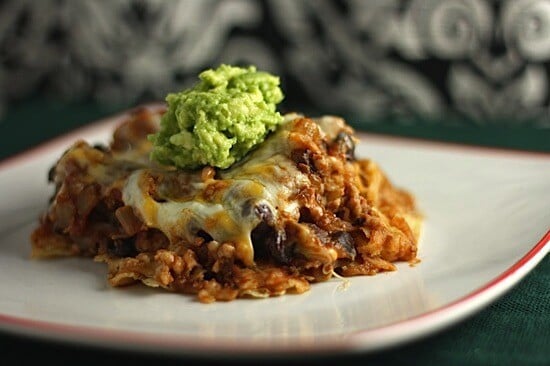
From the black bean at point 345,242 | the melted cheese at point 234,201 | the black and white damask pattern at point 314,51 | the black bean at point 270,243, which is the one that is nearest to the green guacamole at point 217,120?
the melted cheese at point 234,201

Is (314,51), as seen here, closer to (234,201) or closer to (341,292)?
(234,201)

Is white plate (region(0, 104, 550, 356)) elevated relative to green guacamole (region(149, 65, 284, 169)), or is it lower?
lower

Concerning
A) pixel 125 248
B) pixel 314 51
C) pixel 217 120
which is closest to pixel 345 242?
pixel 217 120

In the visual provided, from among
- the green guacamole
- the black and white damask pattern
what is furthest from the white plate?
the black and white damask pattern

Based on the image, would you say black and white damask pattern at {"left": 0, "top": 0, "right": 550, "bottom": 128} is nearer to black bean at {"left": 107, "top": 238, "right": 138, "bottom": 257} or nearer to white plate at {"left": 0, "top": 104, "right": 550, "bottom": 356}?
white plate at {"left": 0, "top": 104, "right": 550, "bottom": 356}

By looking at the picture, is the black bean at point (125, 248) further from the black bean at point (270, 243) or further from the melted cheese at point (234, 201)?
the black bean at point (270, 243)

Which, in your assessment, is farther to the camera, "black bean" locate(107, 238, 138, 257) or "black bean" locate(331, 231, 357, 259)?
"black bean" locate(107, 238, 138, 257)

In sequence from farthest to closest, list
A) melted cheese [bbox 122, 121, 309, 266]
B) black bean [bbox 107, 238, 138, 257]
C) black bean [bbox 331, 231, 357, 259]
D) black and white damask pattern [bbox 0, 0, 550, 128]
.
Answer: black and white damask pattern [bbox 0, 0, 550, 128]
black bean [bbox 107, 238, 138, 257]
black bean [bbox 331, 231, 357, 259]
melted cheese [bbox 122, 121, 309, 266]
